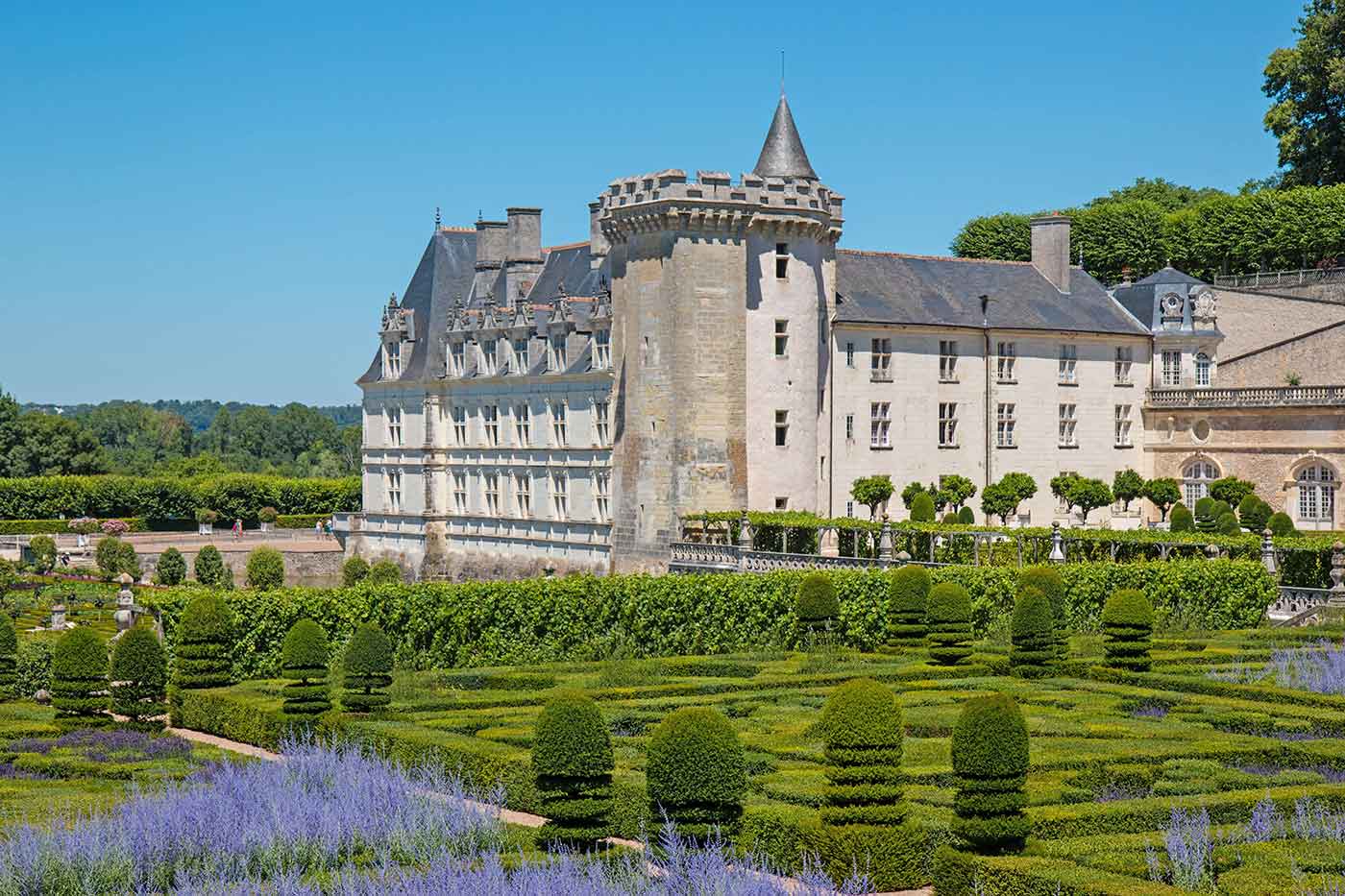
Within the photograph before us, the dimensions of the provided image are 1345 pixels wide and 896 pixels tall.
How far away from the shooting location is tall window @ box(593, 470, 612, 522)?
51.5 meters

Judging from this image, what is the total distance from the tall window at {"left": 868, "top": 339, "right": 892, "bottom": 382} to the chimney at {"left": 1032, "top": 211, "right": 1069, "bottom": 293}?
8591mm

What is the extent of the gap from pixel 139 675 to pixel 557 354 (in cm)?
2949

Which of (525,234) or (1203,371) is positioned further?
(525,234)

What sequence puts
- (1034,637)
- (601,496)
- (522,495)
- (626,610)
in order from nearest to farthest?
(1034,637)
(626,610)
(601,496)
(522,495)

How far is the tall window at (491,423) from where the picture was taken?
191 ft

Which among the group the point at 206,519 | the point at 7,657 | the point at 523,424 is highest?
the point at 523,424

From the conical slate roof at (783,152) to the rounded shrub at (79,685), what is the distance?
28.8 m

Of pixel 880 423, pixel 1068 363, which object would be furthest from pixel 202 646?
pixel 1068 363

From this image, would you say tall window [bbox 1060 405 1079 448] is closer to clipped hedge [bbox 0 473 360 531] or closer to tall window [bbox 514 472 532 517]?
tall window [bbox 514 472 532 517]

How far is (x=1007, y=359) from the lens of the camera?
182ft

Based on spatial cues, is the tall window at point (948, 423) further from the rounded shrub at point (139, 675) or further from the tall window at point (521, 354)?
the rounded shrub at point (139, 675)

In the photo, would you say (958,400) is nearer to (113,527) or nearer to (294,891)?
(113,527)

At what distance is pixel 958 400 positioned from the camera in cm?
5425

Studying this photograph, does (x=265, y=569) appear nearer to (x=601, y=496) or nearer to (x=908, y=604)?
(x=601, y=496)
